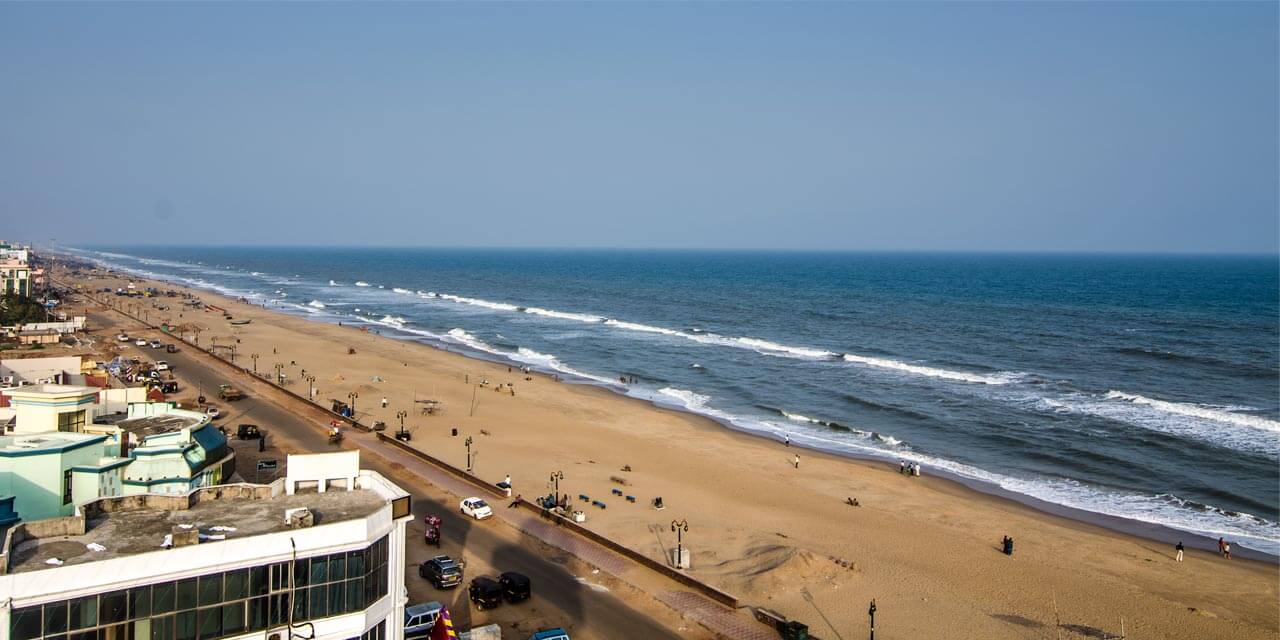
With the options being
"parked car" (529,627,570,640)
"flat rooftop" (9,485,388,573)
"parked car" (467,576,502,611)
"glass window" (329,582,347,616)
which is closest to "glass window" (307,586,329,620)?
"glass window" (329,582,347,616)

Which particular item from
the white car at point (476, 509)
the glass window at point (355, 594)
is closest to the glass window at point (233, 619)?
the glass window at point (355, 594)

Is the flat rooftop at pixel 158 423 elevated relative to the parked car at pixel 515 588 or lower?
elevated

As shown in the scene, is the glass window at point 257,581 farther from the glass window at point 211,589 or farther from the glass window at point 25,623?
the glass window at point 25,623

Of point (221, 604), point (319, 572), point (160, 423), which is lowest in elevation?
point (221, 604)

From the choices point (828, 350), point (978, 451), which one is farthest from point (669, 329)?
point (978, 451)

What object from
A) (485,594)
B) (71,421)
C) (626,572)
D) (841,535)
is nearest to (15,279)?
(71,421)

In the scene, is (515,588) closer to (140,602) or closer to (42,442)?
(140,602)
